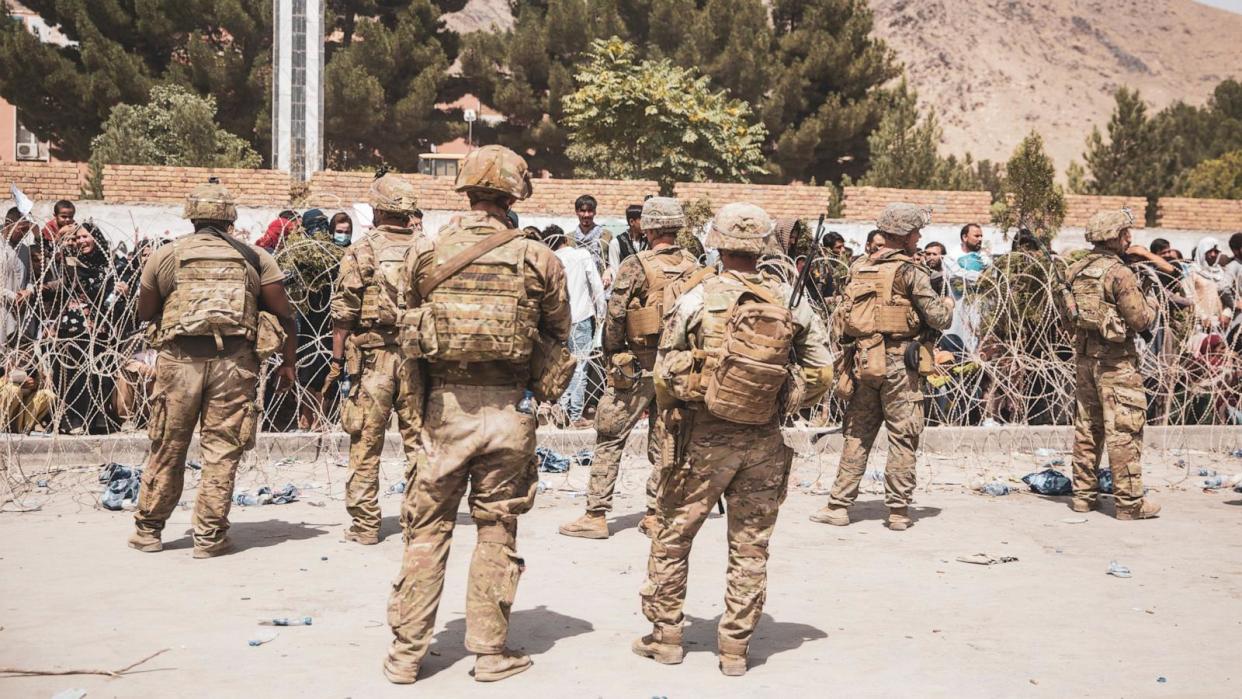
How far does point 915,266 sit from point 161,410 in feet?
14.2

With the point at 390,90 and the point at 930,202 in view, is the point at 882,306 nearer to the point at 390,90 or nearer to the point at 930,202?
the point at 930,202

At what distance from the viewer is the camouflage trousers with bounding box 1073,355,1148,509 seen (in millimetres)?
8297

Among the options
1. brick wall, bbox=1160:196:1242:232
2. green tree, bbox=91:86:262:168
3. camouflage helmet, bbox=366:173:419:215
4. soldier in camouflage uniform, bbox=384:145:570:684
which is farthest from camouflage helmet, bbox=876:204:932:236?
green tree, bbox=91:86:262:168

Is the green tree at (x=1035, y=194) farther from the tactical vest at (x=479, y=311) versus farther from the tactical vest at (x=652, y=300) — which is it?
the tactical vest at (x=479, y=311)

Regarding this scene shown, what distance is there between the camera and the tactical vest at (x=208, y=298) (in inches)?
264

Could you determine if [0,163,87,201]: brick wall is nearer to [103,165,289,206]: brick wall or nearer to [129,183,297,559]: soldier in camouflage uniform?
[103,165,289,206]: brick wall

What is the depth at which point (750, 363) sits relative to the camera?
4.98 metres

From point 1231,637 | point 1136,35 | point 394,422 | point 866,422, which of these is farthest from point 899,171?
point 1136,35

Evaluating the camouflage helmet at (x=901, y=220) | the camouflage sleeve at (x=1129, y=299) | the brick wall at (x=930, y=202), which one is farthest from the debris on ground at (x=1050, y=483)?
the brick wall at (x=930, y=202)

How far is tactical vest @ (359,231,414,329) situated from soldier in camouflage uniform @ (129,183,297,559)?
0.49m

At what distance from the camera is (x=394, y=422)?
37.2 ft

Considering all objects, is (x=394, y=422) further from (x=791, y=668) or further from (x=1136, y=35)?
(x=1136, y=35)

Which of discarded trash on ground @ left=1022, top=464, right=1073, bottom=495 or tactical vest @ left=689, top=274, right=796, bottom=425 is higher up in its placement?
tactical vest @ left=689, top=274, right=796, bottom=425

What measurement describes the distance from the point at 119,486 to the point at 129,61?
2613 centimetres
